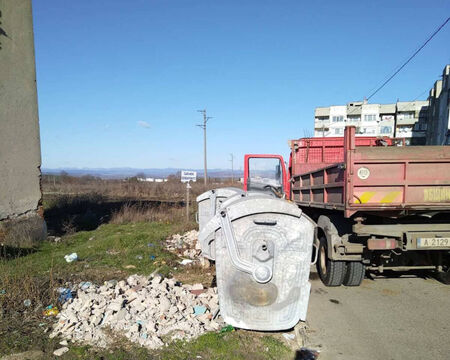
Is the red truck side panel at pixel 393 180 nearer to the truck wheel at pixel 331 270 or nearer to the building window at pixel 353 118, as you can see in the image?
the truck wheel at pixel 331 270

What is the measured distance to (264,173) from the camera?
7633mm

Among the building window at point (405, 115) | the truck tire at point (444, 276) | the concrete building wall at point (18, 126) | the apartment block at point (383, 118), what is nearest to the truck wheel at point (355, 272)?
the truck tire at point (444, 276)

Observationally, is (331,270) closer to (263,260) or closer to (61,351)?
(263,260)

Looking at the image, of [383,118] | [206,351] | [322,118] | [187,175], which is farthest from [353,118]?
[206,351]

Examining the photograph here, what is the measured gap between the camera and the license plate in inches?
189

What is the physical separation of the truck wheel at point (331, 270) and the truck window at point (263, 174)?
75.0 inches

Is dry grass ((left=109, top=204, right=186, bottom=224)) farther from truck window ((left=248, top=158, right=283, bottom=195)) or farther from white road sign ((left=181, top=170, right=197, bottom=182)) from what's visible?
truck window ((left=248, top=158, right=283, bottom=195))

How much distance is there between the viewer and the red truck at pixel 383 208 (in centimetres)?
470

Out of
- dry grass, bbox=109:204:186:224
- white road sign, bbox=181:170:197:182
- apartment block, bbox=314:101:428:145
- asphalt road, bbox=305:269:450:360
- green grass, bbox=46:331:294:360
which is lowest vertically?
dry grass, bbox=109:204:186:224

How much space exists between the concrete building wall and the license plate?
9109 millimetres

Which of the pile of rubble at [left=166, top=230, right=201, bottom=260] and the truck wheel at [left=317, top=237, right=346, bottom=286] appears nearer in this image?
the truck wheel at [left=317, top=237, right=346, bottom=286]

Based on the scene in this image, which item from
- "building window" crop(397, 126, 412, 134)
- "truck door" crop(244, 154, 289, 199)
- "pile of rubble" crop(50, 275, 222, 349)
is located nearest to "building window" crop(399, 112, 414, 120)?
"building window" crop(397, 126, 412, 134)

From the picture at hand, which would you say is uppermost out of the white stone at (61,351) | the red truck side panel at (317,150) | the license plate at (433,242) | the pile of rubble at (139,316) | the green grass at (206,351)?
the red truck side panel at (317,150)

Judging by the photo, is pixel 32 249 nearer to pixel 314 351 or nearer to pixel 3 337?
pixel 3 337
